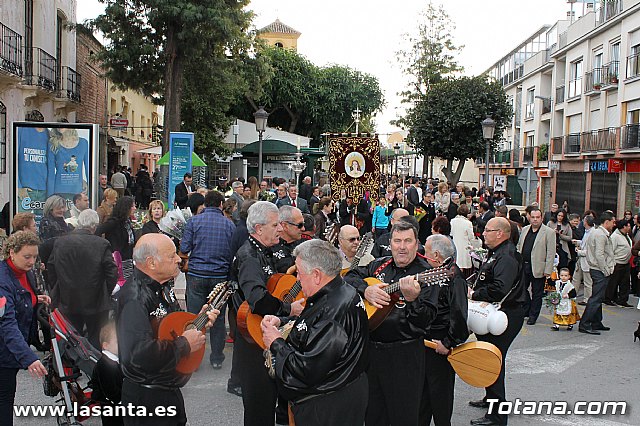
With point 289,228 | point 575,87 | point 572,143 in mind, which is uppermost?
point 575,87

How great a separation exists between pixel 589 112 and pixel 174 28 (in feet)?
77.4

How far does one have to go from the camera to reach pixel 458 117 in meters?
37.3

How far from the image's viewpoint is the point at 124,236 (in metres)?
8.19

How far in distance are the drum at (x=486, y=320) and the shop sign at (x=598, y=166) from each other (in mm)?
28887

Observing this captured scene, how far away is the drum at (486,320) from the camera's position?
568cm

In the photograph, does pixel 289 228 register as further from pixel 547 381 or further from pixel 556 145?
pixel 556 145

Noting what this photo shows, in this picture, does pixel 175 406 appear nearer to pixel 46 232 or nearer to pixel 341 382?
pixel 341 382

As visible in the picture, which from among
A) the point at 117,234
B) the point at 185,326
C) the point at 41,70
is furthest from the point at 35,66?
the point at 185,326

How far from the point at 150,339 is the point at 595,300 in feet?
27.4

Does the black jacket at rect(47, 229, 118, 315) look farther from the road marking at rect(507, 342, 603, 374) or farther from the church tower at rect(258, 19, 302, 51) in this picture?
the church tower at rect(258, 19, 302, 51)

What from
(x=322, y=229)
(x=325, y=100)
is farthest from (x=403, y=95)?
(x=322, y=229)

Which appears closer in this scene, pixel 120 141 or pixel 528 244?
pixel 528 244

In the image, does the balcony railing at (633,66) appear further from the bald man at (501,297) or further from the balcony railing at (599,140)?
the bald man at (501,297)

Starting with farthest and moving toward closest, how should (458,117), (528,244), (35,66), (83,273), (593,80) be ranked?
(458,117)
(593,80)
(35,66)
(528,244)
(83,273)
